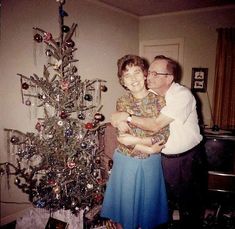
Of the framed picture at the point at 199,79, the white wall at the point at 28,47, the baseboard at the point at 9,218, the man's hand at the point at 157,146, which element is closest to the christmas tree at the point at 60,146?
the white wall at the point at 28,47

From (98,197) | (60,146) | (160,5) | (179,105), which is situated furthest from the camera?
(160,5)

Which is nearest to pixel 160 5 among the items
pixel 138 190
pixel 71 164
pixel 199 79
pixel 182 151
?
pixel 199 79

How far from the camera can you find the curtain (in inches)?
179

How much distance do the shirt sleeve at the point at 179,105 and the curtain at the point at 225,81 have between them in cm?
244

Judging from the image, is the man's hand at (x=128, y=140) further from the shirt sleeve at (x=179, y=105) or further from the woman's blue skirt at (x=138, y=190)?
the shirt sleeve at (x=179, y=105)

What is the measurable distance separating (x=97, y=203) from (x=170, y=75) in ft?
5.81

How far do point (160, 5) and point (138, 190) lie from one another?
3.43 metres

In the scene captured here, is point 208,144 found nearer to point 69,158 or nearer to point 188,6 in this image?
point 69,158

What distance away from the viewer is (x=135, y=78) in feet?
7.09

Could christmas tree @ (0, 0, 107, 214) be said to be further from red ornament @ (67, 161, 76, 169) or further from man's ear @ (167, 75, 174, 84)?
man's ear @ (167, 75, 174, 84)

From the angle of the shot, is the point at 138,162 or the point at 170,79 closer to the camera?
the point at 138,162

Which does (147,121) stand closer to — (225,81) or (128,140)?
(128,140)

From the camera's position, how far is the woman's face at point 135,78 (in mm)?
2154

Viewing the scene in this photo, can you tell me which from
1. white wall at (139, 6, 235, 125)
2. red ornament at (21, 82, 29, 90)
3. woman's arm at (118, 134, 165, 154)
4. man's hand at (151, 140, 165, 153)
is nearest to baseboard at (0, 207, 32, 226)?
red ornament at (21, 82, 29, 90)
